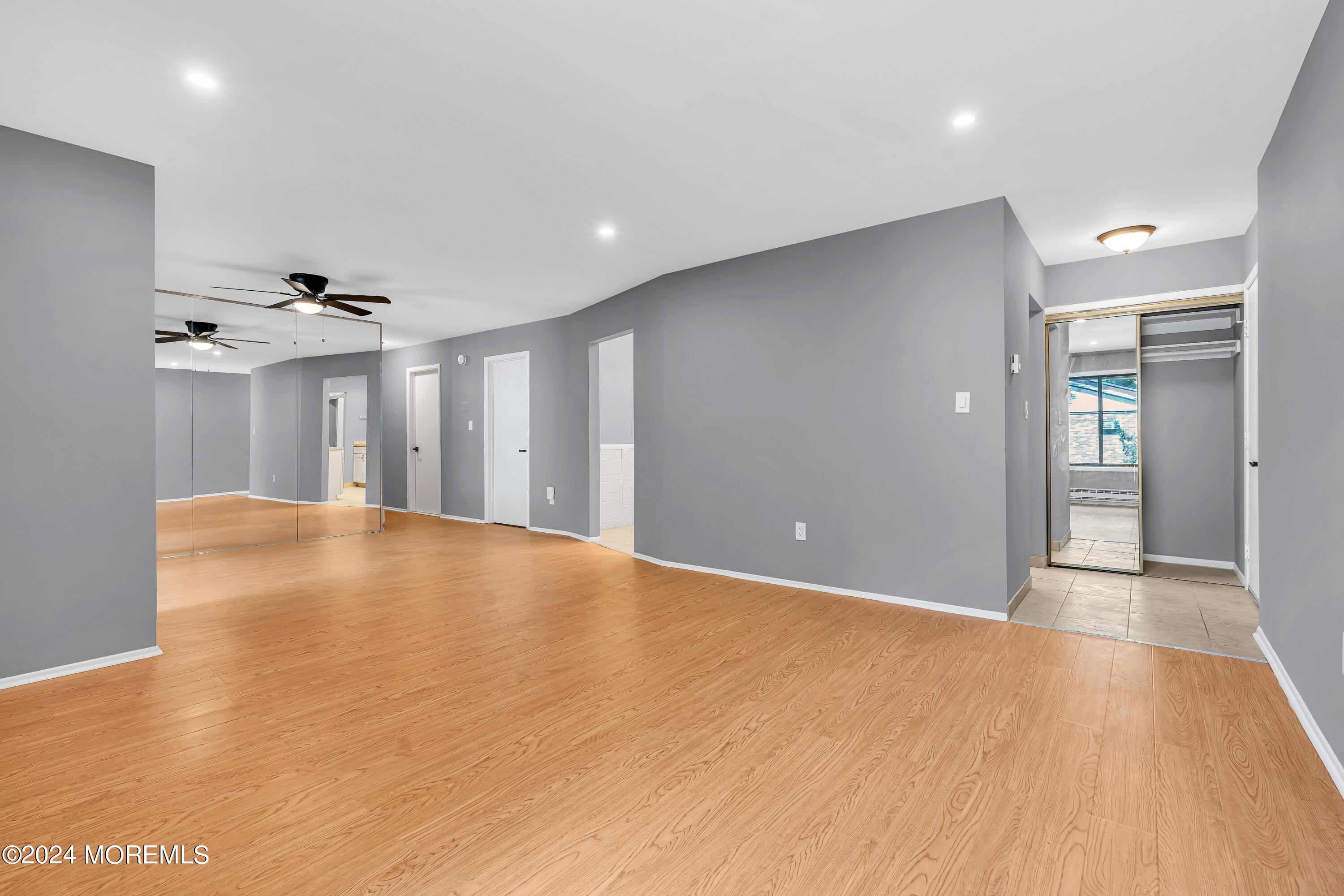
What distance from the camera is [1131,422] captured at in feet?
15.6

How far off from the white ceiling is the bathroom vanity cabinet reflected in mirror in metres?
0.96

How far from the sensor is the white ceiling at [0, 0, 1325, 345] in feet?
6.65

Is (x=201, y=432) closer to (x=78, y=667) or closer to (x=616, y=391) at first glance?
(x=78, y=667)

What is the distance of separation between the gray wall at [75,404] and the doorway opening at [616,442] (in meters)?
3.68

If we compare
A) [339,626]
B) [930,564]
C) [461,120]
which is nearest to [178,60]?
[461,120]

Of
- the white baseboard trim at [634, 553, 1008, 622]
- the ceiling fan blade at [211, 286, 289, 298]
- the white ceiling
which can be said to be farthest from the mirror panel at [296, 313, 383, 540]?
the white baseboard trim at [634, 553, 1008, 622]

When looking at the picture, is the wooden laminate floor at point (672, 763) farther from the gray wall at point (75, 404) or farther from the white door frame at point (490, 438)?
the white door frame at point (490, 438)

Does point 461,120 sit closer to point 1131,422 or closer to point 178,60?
point 178,60

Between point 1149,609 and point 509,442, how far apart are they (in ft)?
20.7

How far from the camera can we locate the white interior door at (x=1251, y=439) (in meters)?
3.87

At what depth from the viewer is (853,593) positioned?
4047 millimetres

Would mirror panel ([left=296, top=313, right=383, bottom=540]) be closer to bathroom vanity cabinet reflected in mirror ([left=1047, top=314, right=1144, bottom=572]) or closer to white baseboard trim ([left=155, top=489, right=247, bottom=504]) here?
white baseboard trim ([left=155, top=489, right=247, bottom=504])

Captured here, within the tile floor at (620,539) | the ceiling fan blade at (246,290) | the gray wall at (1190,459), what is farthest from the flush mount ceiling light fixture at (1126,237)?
the ceiling fan blade at (246,290)

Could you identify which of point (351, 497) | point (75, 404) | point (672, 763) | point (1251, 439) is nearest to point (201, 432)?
point (351, 497)
